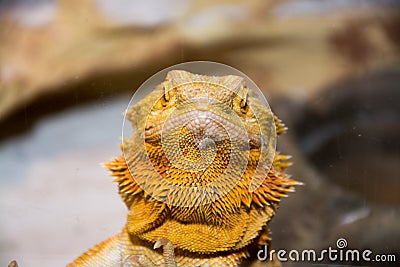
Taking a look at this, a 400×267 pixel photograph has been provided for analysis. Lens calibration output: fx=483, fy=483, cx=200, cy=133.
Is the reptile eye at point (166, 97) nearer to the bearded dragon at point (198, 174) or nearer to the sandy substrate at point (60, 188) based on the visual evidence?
the bearded dragon at point (198, 174)

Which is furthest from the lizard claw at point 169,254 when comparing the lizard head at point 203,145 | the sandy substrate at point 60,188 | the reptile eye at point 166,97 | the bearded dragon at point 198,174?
the reptile eye at point 166,97

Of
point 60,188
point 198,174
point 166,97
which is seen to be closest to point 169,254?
point 198,174

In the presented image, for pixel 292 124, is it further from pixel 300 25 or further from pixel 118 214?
pixel 118 214

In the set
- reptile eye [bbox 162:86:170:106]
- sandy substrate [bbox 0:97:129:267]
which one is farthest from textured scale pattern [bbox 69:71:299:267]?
sandy substrate [bbox 0:97:129:267]

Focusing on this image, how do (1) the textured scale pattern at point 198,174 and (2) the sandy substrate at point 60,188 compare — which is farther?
(2) the sandy substrate at point 60,188

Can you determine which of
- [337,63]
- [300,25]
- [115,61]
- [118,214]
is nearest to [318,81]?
[337,63]

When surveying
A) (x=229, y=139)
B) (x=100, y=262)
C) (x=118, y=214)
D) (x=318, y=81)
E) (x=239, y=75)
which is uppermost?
(x=318, y=81)

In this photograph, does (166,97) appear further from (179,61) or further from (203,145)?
(179,61)

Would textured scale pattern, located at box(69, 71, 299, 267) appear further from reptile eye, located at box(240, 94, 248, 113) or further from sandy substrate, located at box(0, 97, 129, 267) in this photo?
sandy substrate, located at box(0, 97, 129, 267)
